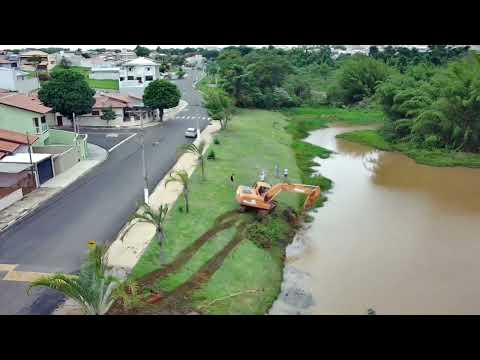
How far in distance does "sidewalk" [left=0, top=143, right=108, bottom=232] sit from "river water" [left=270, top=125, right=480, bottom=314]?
9594 millimetres

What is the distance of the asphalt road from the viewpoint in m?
11.3

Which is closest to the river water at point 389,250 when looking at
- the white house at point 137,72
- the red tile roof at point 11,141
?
the red tile roof at point 11,141

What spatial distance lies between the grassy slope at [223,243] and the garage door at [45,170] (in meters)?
6.52

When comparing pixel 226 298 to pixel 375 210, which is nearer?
pixel 226 298

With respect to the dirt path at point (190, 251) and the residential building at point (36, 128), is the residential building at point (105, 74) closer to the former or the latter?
the residential building at point (36, 128)

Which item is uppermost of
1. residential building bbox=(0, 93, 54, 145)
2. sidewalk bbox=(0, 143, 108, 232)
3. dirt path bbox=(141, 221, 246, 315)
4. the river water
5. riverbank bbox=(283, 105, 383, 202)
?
residential building bbox=(0, 93, 54, 145)

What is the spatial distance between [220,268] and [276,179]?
9295 millimetres

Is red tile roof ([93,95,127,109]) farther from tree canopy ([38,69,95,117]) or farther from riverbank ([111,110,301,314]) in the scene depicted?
riverbank ([111,110,301,314])

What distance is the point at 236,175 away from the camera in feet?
69.3

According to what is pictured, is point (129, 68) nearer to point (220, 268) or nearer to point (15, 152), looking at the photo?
point (15, 152)

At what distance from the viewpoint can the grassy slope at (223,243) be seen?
11.9 metres

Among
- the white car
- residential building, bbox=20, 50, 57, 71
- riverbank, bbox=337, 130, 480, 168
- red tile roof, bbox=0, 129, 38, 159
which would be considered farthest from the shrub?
residential building, bbox=20, 50, 57, 71

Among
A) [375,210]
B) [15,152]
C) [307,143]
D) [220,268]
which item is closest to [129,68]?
[307,143]

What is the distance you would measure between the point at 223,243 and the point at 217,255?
858 mm
